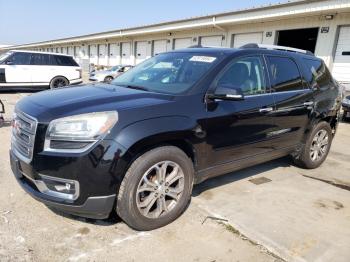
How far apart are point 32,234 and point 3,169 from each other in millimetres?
1945

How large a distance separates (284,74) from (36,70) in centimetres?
1164

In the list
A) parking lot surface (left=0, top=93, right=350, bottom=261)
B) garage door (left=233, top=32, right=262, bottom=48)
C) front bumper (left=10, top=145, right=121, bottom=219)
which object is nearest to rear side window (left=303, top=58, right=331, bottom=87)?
parking lot surface (left=0, top=93, right=350, bottom=261)

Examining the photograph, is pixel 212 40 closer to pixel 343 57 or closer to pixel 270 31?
pixel 270 31

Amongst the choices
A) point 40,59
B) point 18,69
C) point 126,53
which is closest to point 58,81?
point 40,59

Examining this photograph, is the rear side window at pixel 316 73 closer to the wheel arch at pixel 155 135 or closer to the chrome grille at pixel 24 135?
the wheel arch at pixel 155 135

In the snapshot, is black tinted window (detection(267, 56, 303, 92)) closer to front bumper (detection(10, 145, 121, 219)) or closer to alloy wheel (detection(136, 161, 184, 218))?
alloy wheel (detection(136, 161, 184, 218))

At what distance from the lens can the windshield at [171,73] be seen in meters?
3.45

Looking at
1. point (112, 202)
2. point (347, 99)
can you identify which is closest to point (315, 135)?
point (112, 202)

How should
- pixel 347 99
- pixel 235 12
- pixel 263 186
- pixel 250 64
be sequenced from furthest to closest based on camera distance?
pixel 235 12 → pixel 347 99 → pixel 263 186 → pixel 250 64

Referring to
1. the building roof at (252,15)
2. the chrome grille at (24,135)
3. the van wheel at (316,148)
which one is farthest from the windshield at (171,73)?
the building roof at (252,15)

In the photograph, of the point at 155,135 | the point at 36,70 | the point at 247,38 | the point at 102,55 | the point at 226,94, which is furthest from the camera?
the point at 102,55

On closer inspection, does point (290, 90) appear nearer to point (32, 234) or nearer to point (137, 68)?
point (137, 68)

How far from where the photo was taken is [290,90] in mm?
4324

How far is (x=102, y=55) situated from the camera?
1463 inches
